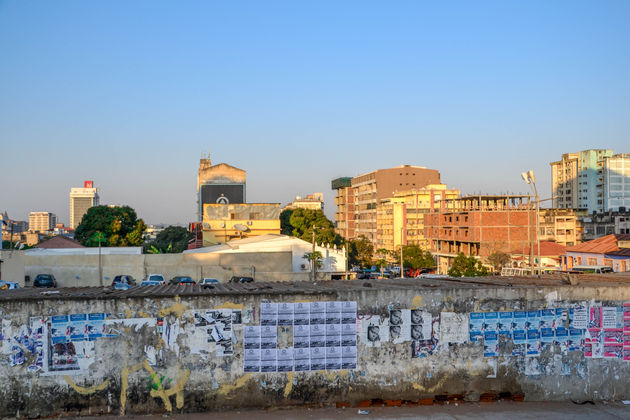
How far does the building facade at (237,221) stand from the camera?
71062 mm

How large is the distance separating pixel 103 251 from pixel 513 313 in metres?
40.8

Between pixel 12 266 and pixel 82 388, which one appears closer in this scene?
pixel 82 388

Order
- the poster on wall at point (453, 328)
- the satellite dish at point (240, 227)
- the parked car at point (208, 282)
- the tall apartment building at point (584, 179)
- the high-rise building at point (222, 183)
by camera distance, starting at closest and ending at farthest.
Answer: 1. the poster on wall at point (453, 328)
2. the parked car at point (208, 282)
3. the satellite dish at point (240, 227)
4. the high-rise building at point (222, 183)
5. the tall apartment building at point (584, 179)

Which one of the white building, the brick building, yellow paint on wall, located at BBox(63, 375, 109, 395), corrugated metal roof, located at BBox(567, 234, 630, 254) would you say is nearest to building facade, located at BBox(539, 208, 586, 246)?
the brick building

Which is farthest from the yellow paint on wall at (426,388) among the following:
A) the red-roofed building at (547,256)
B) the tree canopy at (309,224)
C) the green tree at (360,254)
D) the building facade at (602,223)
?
the building facade at (602,223)

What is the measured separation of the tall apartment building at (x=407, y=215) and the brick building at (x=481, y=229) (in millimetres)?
7685

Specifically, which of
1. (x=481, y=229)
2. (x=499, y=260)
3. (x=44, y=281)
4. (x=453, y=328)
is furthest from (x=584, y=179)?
(x=453, y=328)

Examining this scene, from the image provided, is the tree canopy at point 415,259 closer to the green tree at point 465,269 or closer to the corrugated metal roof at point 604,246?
the green tree at point 465,269

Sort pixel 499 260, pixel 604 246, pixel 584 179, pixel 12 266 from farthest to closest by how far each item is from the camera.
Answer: pixel 584 179, pixel 499 260, pixel 604 246, pixel 12 266

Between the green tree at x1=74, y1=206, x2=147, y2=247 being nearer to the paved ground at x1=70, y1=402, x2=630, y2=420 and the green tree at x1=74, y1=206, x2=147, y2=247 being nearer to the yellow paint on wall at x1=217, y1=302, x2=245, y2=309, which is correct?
the yellow paint on wall at x1=217, y1=302, x2=245, y2=309

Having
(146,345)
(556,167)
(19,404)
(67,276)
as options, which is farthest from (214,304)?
(556,167)

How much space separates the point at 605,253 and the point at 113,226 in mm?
55030

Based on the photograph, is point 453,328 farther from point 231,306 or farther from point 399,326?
point 231,306

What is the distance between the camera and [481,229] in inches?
3073
